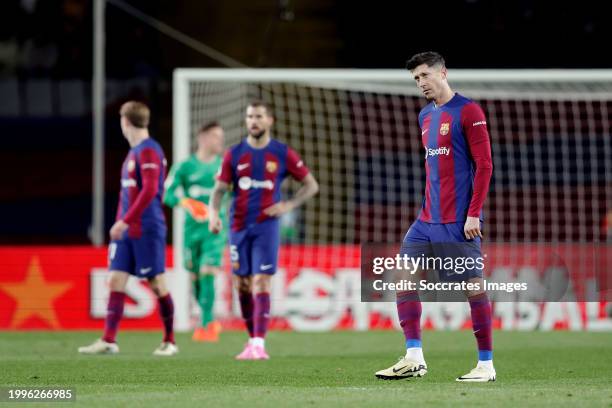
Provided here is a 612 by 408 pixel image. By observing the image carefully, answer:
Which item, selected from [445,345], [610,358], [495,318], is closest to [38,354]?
[445,345]

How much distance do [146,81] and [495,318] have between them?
10.3m

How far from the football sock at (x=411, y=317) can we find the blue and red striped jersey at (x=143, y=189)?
113 inches

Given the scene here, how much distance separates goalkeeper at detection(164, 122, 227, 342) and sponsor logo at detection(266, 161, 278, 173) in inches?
92.4

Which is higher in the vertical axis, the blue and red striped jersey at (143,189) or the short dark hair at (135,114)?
the short dark hair at (135,114)

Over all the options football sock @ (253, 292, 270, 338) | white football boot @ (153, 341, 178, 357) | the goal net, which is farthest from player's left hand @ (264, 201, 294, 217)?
the goal net

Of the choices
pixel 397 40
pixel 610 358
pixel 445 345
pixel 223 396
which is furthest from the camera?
pixel 397 40

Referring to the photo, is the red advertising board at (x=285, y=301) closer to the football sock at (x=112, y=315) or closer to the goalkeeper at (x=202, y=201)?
the goalkeeper at (x=202, y=201)

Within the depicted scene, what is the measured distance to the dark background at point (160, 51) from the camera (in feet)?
72.4

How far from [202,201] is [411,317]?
198 inches

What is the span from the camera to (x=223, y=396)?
6570 mm

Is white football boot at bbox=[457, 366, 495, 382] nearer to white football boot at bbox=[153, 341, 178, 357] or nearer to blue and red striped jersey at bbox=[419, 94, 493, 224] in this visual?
blue and red striped jersey at bbox=[419, 94, 493, 224]

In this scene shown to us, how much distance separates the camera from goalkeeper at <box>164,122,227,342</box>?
12.1 meters

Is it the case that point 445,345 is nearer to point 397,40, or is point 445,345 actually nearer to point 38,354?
point 38,354

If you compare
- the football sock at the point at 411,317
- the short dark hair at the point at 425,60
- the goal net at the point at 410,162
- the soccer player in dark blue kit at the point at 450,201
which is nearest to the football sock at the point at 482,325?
the soccer player in dark blue kit at the point at 450,201
